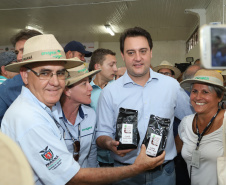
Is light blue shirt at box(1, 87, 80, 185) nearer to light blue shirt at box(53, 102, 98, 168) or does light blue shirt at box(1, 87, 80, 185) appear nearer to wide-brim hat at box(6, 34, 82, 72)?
wide-brim hat at box(6, 34, 82, 72)

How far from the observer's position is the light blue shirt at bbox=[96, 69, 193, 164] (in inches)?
89.2

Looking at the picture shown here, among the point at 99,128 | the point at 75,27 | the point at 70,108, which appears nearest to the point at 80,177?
the point at 99,128

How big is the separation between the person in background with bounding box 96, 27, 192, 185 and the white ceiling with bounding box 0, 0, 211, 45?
5.33 metres

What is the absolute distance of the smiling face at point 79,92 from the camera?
8.05 ft

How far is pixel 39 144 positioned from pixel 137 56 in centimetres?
134

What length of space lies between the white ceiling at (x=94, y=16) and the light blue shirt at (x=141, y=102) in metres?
5.50

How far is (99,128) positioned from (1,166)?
194 cm

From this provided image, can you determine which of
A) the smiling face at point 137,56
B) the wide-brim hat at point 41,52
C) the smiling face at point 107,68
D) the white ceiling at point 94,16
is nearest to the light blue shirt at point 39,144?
the wide-brim hat at point 41,52

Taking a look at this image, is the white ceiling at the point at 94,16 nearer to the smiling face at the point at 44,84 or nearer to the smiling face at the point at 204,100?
the smiling face at the point at 204,100

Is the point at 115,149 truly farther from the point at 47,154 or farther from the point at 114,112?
the point at 47,154

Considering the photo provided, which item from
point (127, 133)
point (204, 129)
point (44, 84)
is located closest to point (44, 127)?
point (44, 84)

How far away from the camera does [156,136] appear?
1.97 meters

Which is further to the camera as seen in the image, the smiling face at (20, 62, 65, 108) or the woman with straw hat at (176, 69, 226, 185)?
the woman with straw hat at (176, 69, 226, 185)

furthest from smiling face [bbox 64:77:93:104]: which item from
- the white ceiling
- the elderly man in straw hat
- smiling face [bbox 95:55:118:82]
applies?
the white ceiling
